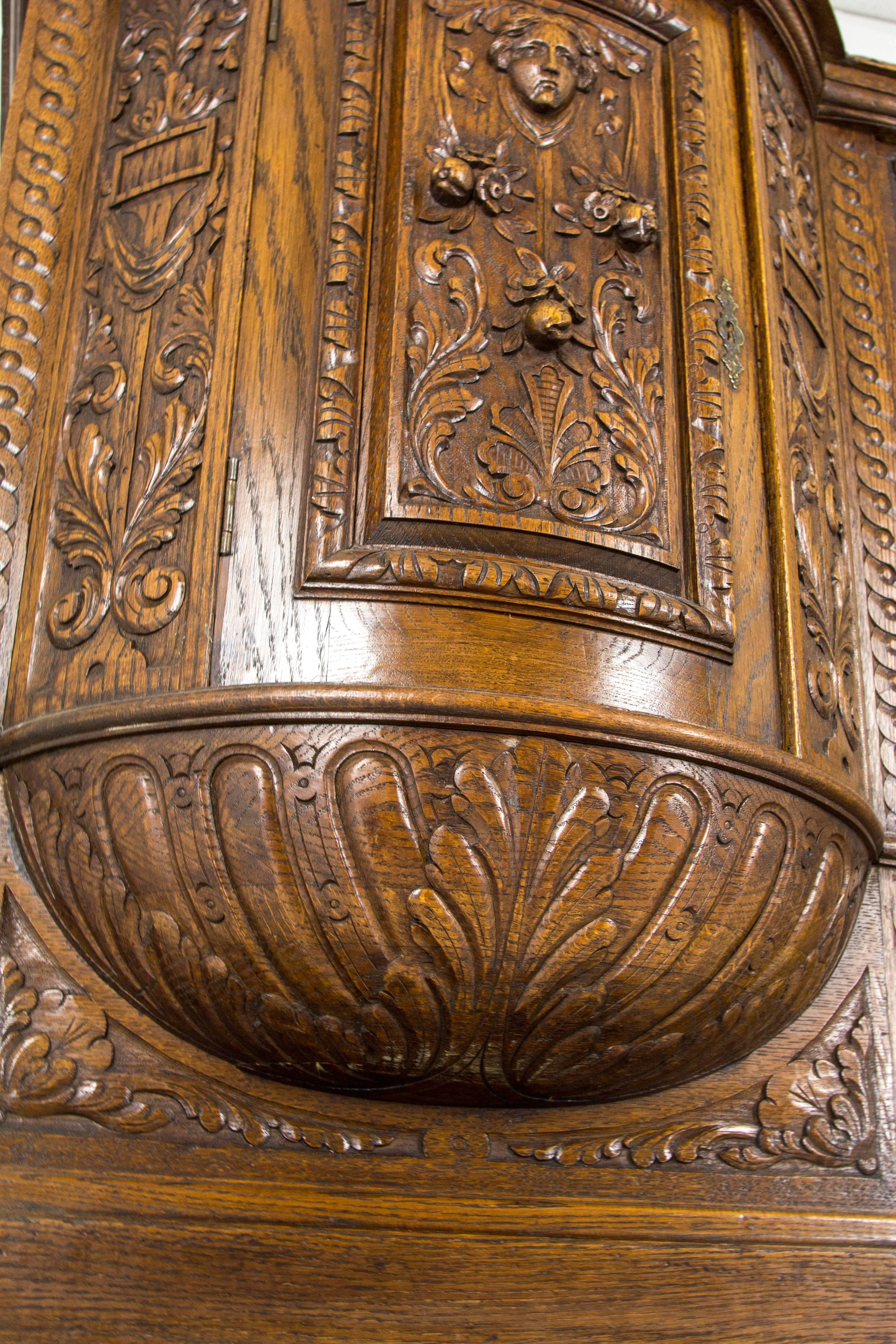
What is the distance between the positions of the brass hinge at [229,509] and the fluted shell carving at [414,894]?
0.19m

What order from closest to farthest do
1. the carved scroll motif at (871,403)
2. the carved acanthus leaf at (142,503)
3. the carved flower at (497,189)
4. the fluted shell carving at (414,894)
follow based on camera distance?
the fluted shell carving at (414,894), the carved acanthus leaf at (142,503), the carved flower at (497,189), the carved scroll motif at (871,403)

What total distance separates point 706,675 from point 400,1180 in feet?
1.96

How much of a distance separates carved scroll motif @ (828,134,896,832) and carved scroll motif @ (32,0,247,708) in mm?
926

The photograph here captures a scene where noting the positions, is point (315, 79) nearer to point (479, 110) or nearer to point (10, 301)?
point (479, 110)

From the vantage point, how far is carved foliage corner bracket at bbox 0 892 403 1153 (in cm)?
120

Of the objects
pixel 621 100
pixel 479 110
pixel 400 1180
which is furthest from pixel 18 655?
pixel 621 100

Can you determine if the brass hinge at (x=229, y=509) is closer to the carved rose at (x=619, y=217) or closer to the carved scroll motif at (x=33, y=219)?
the carved scroll motif at (x=33, y=219)

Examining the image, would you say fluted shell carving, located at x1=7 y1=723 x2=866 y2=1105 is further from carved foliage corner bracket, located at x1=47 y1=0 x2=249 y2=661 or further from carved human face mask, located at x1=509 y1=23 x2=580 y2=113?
carved human face mask, located at x1=509 y1=23 x2=580 y2=113

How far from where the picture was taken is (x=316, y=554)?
3.89ft

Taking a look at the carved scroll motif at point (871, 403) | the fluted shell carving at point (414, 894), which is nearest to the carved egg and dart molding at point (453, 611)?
the fluted shell carving at point (414, 894)

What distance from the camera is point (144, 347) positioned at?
52.8 inches

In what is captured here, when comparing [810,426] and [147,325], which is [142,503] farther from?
[810,426]

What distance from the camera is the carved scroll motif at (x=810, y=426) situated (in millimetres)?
1407

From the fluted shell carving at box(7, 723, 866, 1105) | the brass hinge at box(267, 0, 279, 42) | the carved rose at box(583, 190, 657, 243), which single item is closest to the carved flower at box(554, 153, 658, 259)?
the carved rose at box(583, 190, 657, 243)
